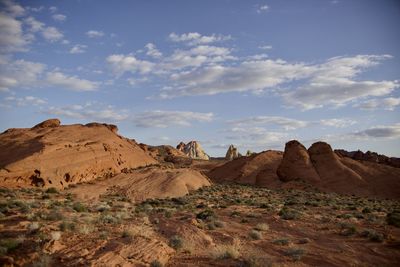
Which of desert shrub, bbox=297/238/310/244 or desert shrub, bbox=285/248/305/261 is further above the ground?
desert shrub, bbox=285/248/305/261

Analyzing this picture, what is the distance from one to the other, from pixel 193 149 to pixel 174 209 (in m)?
87.2

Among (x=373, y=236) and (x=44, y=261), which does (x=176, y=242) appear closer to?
(x=44, y=261)

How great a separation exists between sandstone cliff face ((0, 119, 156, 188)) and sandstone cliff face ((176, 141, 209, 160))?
2472 inches

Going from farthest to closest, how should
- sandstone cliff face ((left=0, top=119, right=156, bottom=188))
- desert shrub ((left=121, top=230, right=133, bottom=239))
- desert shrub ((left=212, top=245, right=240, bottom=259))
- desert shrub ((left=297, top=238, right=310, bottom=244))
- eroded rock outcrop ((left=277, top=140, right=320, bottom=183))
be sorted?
eroded rock outcrop ((left=277, top=140, right=320, bottom=183)) → sandstone cliff face ((left=0, top=119, right=156, bottom=188)) → desert shrub ((left=297, top=238, right=310, bottom=244)) → desert shrub ((left=121, top=230, right=133, bottom=239)) → desert shrub ((left=212, top=245, right=240, bottom=259))

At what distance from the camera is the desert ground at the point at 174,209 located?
1040 cm

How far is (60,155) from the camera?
109 ft

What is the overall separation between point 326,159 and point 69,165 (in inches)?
1318

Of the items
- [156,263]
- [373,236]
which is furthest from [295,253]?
[373,236]

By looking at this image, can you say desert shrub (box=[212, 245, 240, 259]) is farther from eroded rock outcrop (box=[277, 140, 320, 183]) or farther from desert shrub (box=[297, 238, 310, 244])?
eroded rock outcrop (box=[277, 140, 320, 183])

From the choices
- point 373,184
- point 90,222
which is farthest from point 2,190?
point 373,184

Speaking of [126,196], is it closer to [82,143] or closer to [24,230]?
[82,143]

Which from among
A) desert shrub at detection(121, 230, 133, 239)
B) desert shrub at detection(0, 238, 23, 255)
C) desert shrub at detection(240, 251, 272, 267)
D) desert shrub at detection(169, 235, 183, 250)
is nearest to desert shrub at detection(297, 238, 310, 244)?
desert shrub at detection(240, 251, 272, 267)

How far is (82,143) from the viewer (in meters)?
37.2

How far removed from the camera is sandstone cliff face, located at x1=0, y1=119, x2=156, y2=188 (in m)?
30.2
